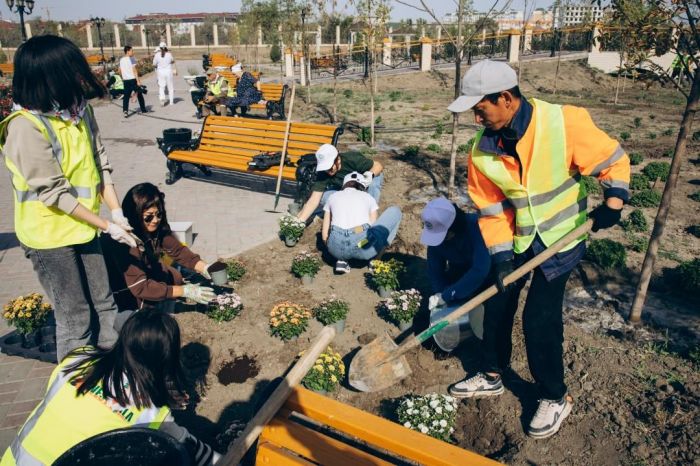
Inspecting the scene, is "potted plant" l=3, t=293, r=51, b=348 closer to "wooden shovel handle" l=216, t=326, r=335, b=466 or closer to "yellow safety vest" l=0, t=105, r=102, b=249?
"yellow safety vest" l=0, t=105, r=102, b=249

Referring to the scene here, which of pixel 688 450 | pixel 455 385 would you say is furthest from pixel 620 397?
pixel 455 385

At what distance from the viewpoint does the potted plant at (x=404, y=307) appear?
14.2ft

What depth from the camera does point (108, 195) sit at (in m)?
3.63

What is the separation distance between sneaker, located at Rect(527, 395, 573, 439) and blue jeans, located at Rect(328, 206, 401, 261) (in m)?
2.32

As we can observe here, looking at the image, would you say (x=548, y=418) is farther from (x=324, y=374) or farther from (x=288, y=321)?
(x=288, y=321)

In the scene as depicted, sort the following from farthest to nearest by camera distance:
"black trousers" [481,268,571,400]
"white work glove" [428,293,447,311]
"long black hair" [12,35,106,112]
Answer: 1. "white work glove" [428,293,447,311]
2. "black trousers" [481,268,571,400]
3. "long black hair" [12,35,106,112]

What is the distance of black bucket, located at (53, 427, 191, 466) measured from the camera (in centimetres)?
196

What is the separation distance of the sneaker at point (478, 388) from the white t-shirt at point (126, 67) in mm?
12808

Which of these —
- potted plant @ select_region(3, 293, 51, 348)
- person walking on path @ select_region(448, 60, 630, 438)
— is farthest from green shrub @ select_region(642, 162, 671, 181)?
potted plant @ select_region(3, 293, 51, 348)

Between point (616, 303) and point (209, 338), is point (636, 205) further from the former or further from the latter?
point (209, 338)

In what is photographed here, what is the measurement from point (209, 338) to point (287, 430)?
197cm

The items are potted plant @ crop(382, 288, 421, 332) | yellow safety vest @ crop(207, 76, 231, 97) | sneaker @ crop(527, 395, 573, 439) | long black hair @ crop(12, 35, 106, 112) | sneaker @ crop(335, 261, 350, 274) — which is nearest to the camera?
long black hair @ crop(12, 35, 106, 112)

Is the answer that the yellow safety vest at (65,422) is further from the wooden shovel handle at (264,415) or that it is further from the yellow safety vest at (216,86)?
the yellow safety vest at (216,86)

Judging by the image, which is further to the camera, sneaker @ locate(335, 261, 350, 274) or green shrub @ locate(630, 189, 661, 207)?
green shrub @ locate(630, 189, 661, 207)
